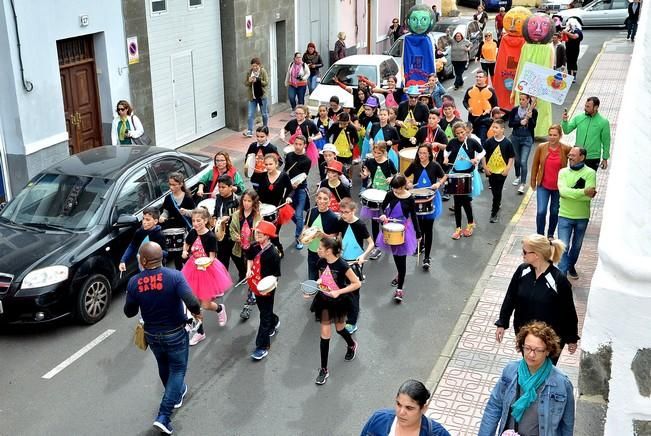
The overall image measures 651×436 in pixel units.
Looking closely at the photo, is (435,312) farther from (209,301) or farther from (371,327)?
(209,301)

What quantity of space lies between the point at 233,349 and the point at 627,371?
18.5 ft

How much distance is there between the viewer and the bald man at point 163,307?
7.16m

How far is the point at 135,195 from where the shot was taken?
10.7 meters

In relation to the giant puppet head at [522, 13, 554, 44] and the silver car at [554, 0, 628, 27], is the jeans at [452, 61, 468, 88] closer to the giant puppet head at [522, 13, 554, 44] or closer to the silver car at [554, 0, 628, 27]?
the giant puppet head at [522, 13, 554, 44]

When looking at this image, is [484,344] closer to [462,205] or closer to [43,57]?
[462,205]

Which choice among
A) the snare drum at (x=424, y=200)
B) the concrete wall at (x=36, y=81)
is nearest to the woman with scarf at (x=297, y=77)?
the concrete wall at (x=36, y=81)

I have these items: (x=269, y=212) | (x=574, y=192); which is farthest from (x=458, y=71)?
(x=269, y=212)

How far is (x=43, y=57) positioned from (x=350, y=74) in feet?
26.2

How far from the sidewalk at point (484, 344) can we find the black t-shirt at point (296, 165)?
2.97 m

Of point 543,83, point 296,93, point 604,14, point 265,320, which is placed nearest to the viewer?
point 265,320

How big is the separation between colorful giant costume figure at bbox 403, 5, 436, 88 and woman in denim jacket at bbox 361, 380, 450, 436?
14.5 metres

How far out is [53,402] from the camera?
8203 mm

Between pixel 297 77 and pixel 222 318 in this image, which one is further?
pixel 297 77

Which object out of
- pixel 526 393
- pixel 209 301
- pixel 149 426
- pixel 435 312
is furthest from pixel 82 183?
pixel 526 393
